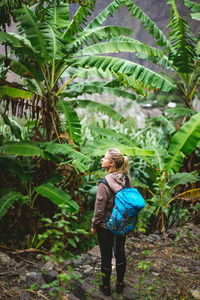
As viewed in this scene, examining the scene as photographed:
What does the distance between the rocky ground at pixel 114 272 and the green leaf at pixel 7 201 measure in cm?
68

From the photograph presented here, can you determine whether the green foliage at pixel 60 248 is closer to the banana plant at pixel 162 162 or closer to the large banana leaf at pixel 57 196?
the large banana leaf at pixel 57 196

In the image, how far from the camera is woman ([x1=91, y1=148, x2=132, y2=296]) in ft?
9.16

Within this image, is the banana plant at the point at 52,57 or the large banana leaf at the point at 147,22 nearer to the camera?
the banana plant at the point at 52,57

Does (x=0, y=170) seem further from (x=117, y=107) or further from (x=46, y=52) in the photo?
(x=117, y=107)

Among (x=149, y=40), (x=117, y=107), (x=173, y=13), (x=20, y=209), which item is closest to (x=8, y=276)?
(x=20, y=209)

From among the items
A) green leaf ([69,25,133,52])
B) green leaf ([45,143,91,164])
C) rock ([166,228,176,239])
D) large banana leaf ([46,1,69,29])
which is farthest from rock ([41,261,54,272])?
large banana leaf ([46,1,69,29])

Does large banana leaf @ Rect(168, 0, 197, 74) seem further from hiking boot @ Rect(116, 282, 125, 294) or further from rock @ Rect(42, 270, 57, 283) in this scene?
rock @ Rect(42, 270, 57, 283)

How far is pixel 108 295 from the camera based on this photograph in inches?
114

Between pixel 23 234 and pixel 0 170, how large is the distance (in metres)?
1.20

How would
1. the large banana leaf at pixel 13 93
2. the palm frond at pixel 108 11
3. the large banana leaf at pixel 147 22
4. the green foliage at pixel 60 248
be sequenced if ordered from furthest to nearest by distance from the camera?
the large banana leaf at pixel 147 22 < the palm frond at pixel 108 11 < the large banana leaf at pixel 13 93 < the green foliage at pixel 60 248

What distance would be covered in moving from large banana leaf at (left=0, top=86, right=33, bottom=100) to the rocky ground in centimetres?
223

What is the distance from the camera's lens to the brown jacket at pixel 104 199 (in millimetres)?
2783

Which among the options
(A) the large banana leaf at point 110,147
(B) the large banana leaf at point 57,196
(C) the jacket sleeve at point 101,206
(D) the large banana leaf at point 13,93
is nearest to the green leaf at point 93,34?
(D) the large banana leaf at point 13,93

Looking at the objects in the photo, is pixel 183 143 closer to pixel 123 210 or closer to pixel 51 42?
pixel 123 210
